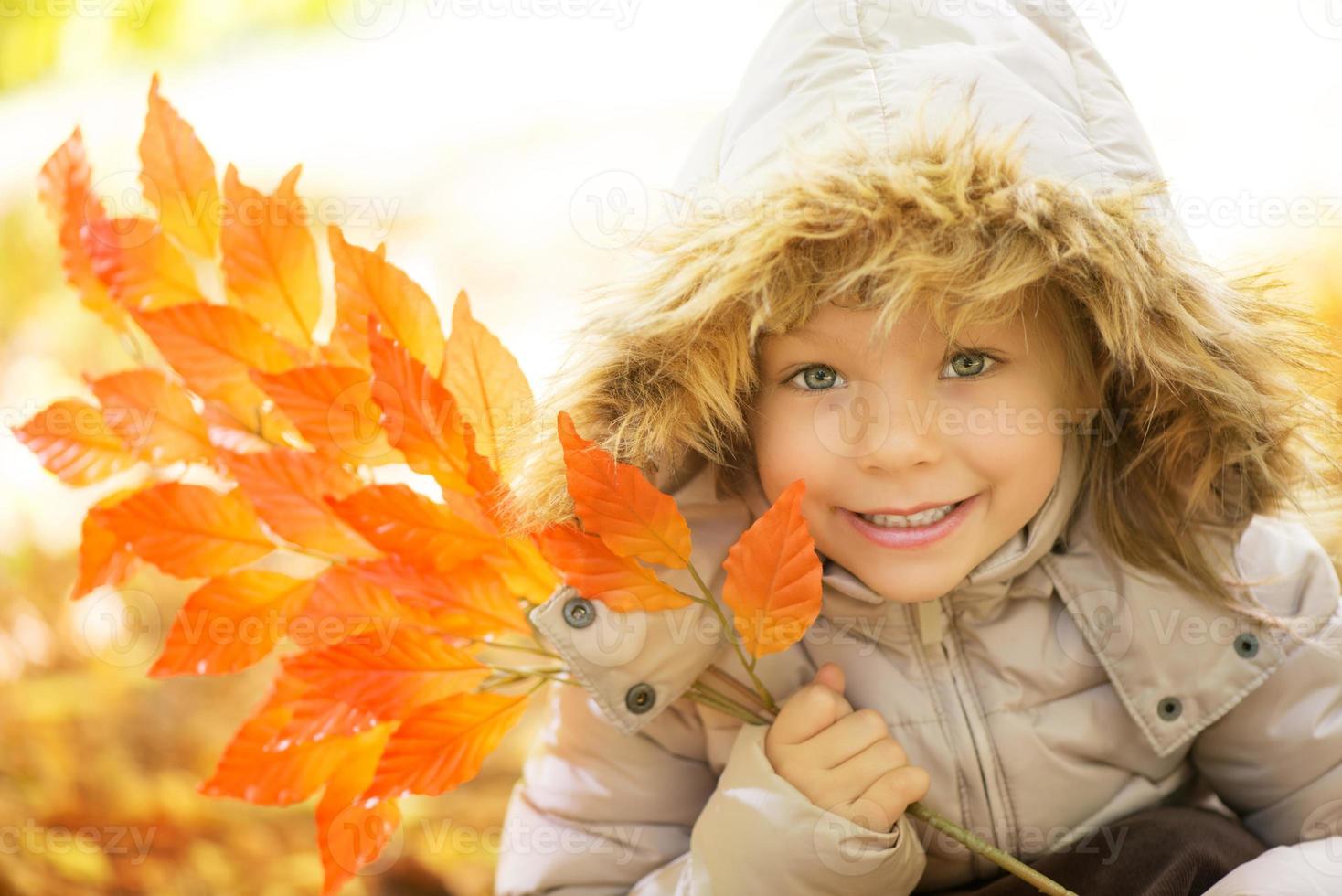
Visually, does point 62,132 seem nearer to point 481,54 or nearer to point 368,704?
point 481,54

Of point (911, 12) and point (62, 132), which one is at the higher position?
point (911, 12)

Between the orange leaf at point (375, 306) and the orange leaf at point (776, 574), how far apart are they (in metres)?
0.28

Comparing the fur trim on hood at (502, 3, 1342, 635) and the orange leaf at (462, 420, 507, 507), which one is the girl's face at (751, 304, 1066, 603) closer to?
the fur trim on hood at (502, 3, 1342, 635)

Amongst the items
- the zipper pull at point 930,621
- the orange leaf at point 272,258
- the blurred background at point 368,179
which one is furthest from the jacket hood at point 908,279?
the blurred background at point 368,179

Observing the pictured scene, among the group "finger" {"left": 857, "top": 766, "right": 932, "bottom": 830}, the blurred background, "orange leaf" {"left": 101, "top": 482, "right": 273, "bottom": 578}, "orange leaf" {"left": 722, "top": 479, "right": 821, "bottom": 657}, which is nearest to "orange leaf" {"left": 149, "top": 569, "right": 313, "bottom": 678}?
"orange leaf" {"left": 101, "top": 482, "right": 273, "bottom": 578}

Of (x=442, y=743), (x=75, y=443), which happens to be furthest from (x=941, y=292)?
(x=75, y=443)

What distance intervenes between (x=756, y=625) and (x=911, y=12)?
0.48m

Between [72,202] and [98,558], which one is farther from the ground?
[72,202]

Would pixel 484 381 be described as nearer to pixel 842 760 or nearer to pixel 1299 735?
pixel 842 760

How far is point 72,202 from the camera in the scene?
0.86 meters

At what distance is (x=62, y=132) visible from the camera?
149 cm

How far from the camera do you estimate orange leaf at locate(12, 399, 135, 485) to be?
→ 875 millimetres

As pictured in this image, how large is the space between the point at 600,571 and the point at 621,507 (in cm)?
7

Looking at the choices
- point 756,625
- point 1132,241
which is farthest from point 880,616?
point 1132,241
